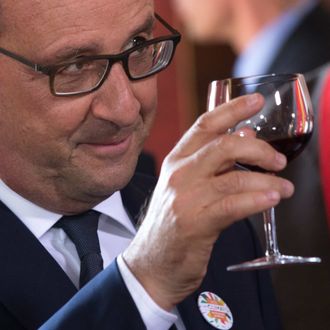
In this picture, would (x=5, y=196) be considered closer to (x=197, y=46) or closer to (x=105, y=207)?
(x=105, y=207)

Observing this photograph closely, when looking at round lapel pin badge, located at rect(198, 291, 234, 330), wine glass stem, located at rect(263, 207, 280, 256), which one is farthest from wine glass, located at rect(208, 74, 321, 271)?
round lapel pin badge, located at rect(198, 291, 234, 330)

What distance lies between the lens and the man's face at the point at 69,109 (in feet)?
6.09

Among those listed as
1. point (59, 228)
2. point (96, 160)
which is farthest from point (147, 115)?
Answer: point (59, 228)

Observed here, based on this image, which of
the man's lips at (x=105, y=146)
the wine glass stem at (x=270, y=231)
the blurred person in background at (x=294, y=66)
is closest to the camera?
the wine glass stem at (x=270, y=231)

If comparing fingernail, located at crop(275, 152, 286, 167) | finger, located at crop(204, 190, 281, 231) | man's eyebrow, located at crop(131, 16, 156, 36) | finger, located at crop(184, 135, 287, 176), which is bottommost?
finger, located at crop(204, 190, 281, 231)

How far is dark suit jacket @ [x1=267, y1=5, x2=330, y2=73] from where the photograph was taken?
344cm

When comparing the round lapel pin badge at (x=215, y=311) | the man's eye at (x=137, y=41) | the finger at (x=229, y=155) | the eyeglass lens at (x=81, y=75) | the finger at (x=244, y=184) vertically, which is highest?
the man's eye at (x=137, y=41)

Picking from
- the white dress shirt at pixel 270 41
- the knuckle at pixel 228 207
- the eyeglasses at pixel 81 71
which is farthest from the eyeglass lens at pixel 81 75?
the white dress shirt at pixel 270 41

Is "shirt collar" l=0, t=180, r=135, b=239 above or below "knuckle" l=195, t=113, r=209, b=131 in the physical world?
below

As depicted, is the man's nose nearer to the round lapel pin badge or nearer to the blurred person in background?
the round lapel pin badge

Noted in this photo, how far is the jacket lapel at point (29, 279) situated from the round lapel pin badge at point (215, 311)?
0.86 feet

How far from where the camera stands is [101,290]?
1691mm

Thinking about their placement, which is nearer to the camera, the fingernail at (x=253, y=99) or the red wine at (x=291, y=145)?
the fingernail at (x=253, y=99)

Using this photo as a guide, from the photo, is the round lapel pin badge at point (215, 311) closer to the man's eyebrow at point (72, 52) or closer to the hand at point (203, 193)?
the hand at point (203, 193)
